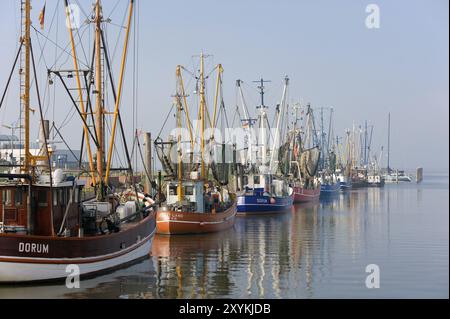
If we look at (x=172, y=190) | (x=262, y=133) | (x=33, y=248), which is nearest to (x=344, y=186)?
(x=262, y=133)

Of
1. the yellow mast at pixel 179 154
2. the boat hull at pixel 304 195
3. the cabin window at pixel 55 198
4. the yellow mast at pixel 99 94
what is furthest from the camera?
the boat hull at pixel 304 195

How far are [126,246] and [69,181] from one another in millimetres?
4718

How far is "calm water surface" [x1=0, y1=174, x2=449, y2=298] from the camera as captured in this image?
26.0 meters

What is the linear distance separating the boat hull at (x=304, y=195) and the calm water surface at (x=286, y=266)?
115 feet

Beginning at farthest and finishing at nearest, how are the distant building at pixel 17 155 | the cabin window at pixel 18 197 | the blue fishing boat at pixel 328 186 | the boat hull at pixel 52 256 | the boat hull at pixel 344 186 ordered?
the boat hull at pixel 344 186, the blue fishing boat at pixel 328 186, the distant building at pixel 17 155, the cabin window at pixel 18 197, the boat hull at pixel 52 256

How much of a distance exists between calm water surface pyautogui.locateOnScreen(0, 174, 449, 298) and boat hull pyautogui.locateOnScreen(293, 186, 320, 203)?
3512 centimetres

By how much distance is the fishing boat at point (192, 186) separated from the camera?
45562 millimetres

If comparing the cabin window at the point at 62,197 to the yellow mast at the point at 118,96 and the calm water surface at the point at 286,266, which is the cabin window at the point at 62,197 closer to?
the calm water surface at the point at 286,266

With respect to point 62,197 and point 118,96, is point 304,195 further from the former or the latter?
point 62,197

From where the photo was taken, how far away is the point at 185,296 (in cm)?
2519

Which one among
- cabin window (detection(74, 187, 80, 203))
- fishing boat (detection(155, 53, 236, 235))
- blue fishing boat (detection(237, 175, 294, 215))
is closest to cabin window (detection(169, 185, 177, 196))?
fishing boat (detection(155, 53, 236, 235))

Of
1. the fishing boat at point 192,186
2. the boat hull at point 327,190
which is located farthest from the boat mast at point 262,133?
the boat hull at point 327,190

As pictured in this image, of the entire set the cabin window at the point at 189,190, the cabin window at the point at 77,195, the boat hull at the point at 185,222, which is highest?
the cabin window at the point at 77,195
